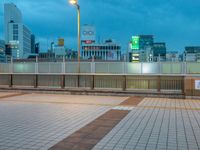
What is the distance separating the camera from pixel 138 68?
17094 millimetres

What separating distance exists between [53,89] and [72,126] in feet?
33.5

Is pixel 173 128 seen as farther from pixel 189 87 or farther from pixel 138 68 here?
pixel 138 68

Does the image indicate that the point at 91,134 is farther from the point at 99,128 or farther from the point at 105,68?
the point at 105,68

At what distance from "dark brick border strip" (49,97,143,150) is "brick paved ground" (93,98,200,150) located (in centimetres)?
19

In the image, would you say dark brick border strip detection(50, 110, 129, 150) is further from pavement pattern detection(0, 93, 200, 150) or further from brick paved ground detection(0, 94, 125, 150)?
brick paved ground detection(0, 94, 125, 150)

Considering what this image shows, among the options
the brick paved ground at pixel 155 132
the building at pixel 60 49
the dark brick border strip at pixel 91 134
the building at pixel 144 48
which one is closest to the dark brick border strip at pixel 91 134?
the dark brick border strip at pixel 91 134

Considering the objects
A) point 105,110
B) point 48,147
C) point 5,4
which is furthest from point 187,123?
point 5,4

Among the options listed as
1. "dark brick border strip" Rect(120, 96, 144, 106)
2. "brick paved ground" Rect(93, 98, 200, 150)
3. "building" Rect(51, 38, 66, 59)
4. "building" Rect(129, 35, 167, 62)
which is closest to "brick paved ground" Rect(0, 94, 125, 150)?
"brick paved ground" Rect(93, 98, 200, 150)

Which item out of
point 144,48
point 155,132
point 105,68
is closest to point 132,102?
point 105,68

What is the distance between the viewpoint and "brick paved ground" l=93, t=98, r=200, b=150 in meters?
6.15

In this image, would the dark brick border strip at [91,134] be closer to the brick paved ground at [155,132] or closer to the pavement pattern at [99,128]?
the pavement pattern at [99,128]

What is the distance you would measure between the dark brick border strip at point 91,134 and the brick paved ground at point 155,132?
19cm

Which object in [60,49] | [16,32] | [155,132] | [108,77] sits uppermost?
[16,32]

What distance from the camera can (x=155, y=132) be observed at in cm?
742
